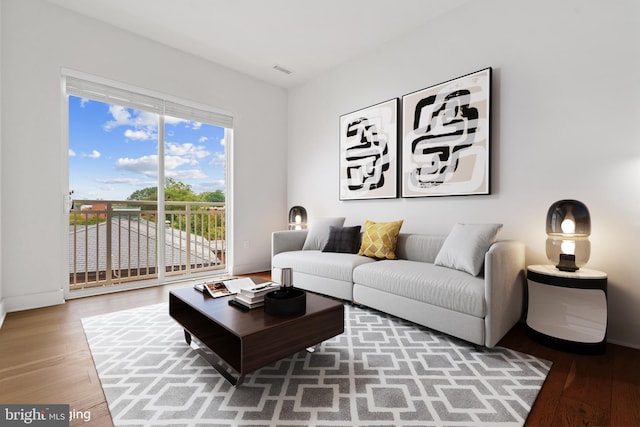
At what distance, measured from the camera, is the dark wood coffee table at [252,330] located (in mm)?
1422

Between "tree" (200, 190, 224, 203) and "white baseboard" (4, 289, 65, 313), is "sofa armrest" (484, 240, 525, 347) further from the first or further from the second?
"white baseboard" (4, 289, 65, 313)

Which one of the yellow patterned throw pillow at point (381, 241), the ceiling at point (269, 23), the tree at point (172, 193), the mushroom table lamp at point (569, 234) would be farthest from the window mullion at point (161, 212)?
the mushroom table lamp at point (569, 234)

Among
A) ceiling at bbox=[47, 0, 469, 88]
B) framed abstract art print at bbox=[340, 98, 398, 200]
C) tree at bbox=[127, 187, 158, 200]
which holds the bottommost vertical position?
tree at bbox=[127, 187, 158, 200]

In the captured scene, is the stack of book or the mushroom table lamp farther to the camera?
the mushroom table lamp

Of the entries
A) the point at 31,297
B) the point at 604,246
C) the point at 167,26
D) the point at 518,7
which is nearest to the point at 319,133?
the point at 167,26

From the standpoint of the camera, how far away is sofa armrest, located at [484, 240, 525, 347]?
188 centimetres

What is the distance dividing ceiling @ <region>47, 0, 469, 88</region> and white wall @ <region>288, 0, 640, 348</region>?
A: 324 millimetres

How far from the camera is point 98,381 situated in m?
1.60

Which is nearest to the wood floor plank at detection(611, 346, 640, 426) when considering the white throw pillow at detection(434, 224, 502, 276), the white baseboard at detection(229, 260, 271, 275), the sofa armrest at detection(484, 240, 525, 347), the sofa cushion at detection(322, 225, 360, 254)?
the sofa armrest at detection(484, 240, 525, 347)

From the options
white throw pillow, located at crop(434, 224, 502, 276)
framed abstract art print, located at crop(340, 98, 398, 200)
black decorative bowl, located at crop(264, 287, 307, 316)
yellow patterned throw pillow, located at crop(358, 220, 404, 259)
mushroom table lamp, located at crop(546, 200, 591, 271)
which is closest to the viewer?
black decorative bowl, located at crop(264, 287, 307, 316)

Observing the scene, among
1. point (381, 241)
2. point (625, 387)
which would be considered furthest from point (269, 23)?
point (625, 387)

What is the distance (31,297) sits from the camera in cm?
278

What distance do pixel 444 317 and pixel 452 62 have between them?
2451 millimetres

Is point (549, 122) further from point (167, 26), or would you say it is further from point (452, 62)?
point (167, 26)
